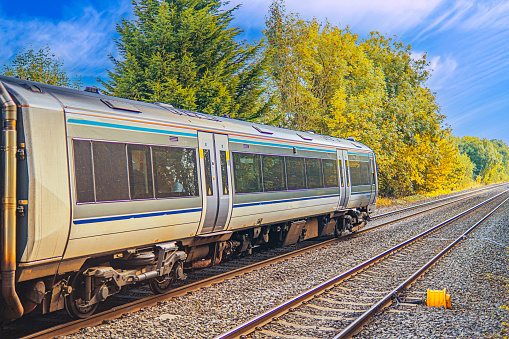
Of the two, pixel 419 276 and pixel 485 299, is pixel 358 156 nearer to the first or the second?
pixel 419 276

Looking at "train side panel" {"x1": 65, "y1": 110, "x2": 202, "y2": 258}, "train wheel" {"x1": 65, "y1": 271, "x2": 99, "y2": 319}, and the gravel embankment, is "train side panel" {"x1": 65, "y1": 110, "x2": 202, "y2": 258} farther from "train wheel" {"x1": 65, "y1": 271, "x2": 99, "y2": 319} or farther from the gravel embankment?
the gravel embankment

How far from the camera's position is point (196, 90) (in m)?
19.0

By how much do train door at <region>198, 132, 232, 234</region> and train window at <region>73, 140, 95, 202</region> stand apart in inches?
102

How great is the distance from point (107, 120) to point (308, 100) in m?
23.1

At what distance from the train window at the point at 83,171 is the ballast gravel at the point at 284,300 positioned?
1.81 meters

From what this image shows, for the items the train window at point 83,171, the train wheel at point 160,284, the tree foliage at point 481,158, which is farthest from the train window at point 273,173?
the tree foliage at point 481,158

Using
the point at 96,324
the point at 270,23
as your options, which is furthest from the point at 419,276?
the point at 270,23

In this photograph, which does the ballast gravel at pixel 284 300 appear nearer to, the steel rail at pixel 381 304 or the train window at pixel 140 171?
the steel rail at pixel 381 304

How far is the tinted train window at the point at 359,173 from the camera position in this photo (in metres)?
15.7

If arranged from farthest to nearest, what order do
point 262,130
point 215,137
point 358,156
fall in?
point 358,156
point 262,130
point 215,137

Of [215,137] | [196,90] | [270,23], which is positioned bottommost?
[215,137]

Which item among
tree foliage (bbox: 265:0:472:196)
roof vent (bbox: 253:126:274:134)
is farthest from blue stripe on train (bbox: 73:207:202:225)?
tree foliage (bbox: 265:0:472:196)

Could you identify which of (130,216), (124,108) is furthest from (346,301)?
(124,108)

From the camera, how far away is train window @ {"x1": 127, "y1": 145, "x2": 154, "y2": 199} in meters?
6.99
